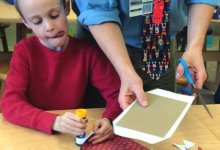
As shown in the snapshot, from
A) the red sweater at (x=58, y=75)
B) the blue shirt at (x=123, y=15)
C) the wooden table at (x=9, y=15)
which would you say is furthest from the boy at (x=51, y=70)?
the wooden table at (x=9, y=15)

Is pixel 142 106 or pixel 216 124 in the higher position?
pixel 142 106

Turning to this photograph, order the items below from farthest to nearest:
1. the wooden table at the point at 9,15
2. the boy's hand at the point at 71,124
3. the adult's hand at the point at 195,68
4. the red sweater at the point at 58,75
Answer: the wooden table at the point at 9,15, the red sweater at the point at 58,75, the adult's hand at the point at 195,68, the boy's hand at the point at 71,124

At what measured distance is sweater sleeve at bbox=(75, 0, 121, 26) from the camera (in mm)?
1151

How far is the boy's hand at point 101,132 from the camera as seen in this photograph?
105 centimetres

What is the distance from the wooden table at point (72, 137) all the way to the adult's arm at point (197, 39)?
5.8 inches

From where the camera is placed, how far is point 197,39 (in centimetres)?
125

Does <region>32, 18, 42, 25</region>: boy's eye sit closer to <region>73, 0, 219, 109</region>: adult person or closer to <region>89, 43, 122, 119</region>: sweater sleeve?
<region>73, 0, 219, 109</region>: adult person

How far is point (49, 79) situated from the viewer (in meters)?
1.31

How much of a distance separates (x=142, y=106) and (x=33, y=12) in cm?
50

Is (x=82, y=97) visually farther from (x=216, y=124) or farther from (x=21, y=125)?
(x=216, y=124)

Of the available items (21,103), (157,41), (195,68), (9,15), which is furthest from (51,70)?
(9,15)

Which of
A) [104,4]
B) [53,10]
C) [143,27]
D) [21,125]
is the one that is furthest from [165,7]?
[21,125]

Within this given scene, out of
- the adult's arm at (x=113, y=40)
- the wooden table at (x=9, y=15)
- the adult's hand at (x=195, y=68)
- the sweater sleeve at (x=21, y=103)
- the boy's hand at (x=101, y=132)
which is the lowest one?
the wooden table at (x=9, y=15)

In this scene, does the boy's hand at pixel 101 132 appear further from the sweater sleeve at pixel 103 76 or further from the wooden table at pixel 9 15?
the wooden table at pixel 9 15
